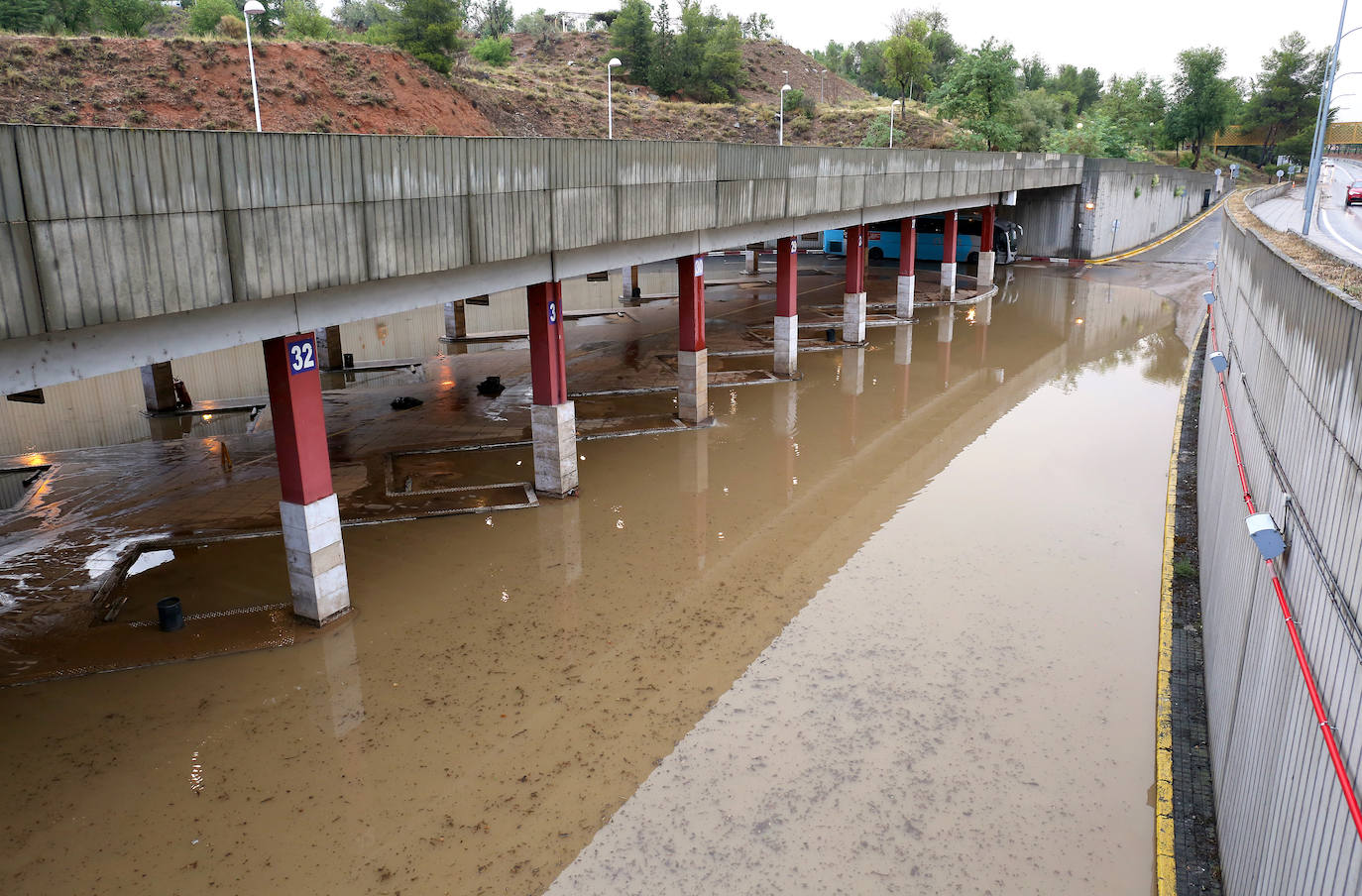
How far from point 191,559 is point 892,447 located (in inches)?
540

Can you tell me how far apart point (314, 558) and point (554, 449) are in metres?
5.52

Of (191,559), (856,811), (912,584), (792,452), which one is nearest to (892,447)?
(792,452)

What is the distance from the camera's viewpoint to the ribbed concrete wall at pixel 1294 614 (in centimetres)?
535

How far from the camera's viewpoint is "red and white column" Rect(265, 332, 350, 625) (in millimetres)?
11742

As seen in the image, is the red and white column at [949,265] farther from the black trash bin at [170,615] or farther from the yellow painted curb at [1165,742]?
the black trash bin at [170,615]

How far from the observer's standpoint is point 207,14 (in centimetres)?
6631

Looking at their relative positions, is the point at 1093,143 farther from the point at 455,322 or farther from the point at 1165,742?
the point at 1165,742

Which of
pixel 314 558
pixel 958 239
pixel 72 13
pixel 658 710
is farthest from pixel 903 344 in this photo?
pixel 72 13

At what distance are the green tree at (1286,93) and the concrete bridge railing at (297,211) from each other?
332ft

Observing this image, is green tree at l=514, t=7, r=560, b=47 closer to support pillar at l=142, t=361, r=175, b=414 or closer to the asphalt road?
the asphalt road

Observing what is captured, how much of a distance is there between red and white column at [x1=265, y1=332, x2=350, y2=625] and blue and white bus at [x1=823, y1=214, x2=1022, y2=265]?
40026mm

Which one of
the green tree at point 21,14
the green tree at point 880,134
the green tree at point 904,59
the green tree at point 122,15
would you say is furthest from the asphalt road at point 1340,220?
the green tree at point 21,14

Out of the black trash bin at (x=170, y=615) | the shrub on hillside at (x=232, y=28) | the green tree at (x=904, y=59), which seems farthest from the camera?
the green tree at (x=904, y=59)

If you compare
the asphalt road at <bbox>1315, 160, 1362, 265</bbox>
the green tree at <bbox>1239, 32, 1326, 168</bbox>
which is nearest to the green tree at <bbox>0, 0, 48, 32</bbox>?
the asphalt road at <bbox>1315, 160, 1362, 265</bbox>
